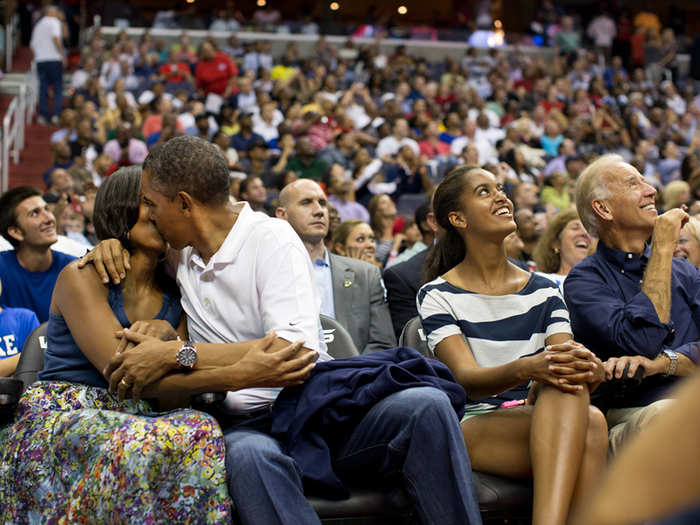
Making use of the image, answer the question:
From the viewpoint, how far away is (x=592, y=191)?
118 inches

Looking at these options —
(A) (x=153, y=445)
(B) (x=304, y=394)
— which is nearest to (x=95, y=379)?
(A) (x=153, y=445)

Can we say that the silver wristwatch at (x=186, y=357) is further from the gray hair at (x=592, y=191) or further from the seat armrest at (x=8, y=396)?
the gray hair at (x=592, y=191)

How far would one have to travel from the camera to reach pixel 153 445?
204cm

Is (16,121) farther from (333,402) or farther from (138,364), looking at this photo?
(333,402)

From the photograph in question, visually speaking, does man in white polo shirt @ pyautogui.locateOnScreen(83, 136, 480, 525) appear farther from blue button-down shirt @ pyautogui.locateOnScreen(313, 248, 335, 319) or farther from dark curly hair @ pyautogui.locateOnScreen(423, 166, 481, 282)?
blue button-down shirt @ pyautogui.locateOnScreen(313, 248, 335, 319)

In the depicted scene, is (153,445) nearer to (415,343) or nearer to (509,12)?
(415,343)

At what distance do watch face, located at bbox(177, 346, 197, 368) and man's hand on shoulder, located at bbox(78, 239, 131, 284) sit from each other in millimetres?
302

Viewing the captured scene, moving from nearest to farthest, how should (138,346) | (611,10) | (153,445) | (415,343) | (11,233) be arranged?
(153,445) < (138,346) < (415,343) < (11,233) < (611,10)

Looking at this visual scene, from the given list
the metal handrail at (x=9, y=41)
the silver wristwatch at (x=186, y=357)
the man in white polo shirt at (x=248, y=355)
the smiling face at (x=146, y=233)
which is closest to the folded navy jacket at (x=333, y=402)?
the man in white polo shirt at (x=248, y=355)

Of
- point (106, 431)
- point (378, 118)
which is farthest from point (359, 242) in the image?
point (378, 118)

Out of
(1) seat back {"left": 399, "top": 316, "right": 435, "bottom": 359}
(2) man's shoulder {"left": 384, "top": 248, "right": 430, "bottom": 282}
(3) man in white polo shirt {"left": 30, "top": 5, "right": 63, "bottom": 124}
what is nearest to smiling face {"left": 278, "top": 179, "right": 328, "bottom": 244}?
(2) man's shoulder {"left": 384, "top": 248, "right": 430, "bottom": 282}

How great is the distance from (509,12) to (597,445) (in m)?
18.2

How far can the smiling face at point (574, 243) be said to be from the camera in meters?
4.27

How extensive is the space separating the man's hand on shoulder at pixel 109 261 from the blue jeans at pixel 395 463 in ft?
1.79
